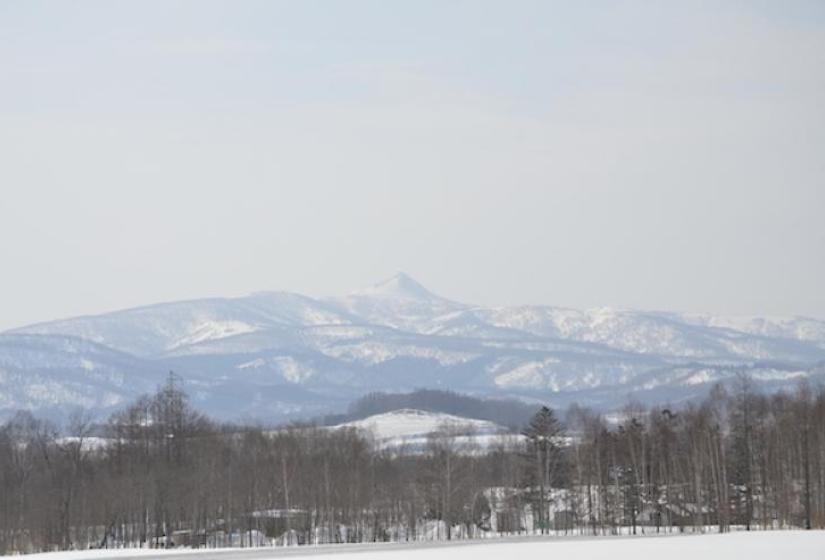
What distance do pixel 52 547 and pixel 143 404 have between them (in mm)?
49759

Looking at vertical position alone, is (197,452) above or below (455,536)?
above

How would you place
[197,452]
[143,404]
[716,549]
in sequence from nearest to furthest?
[716,549] → [197,452] → [143,404]

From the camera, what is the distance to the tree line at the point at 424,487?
426 ft

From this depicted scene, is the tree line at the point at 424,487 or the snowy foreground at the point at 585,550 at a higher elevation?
the tree line at the point at 424,487

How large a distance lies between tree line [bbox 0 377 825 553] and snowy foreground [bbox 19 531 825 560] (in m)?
26.5

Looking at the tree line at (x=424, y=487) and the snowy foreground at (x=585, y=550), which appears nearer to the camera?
the snowy foreground at (x=585, y=550)

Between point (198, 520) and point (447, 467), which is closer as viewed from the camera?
point (198, 520)

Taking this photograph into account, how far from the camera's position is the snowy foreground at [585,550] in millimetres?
75438

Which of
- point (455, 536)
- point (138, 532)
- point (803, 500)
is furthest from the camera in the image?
point (138, 532)

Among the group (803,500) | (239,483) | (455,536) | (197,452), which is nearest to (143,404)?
(197,452)

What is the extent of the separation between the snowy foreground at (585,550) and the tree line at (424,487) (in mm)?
26521

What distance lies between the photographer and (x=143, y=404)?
175000 mm

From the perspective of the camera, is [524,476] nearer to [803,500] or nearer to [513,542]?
[803,500]

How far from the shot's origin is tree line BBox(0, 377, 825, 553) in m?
130
